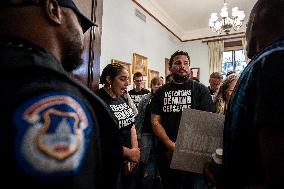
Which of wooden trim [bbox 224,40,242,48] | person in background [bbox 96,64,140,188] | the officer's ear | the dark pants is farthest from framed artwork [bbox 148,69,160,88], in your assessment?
the officer's ear

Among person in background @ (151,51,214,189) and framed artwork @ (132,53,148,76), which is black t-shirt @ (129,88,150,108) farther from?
person in background @ (151,51,214,189)

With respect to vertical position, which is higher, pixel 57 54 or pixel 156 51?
pixel 156 51

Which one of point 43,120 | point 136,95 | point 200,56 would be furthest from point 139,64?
point 43,120

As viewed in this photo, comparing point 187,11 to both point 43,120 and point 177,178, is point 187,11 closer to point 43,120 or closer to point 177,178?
point 177,178

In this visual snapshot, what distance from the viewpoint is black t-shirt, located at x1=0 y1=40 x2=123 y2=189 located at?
0.50 m

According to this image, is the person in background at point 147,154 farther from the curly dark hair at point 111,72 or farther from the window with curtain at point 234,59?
the window with curtain at point 234,59

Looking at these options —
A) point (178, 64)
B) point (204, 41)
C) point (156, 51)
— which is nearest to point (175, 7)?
point (156, 51)

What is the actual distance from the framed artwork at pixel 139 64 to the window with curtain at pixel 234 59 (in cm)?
352

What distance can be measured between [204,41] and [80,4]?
6425mm

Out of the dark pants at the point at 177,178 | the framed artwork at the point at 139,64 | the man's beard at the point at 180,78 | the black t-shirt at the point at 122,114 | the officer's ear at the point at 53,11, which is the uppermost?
the framed artwork at the point at 139,64

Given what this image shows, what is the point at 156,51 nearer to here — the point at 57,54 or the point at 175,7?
the point at 175,7

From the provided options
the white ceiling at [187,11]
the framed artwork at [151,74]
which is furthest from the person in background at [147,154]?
the white ceiling at [187,11]

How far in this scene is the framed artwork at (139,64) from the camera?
5344 mm

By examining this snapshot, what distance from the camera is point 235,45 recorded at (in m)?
8.01
